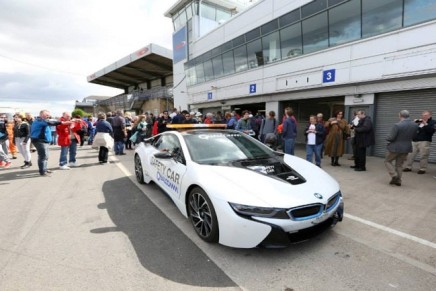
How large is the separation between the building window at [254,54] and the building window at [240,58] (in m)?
0.45

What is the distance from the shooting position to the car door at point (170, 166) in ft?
11.8

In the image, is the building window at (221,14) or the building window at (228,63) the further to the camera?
the building window at (221,14)

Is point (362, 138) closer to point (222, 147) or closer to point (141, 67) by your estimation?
point (222, 147)

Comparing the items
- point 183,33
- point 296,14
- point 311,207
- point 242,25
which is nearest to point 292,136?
point 311,207

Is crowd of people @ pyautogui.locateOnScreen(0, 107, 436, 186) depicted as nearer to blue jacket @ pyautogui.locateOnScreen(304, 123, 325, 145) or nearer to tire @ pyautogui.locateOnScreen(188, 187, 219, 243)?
blue jacket @ pyautogui.locateOnScreen(304, 123, 325, 145)

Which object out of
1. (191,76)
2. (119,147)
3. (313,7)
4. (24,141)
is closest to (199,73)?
(191,76)

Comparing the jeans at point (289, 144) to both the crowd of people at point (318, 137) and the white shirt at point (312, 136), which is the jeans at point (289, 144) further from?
the white shirt at point (312, 136)

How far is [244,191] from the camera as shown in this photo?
2.70 meters

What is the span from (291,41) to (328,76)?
3.22m

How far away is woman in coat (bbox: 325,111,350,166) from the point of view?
24.9 feet

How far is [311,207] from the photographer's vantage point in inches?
104

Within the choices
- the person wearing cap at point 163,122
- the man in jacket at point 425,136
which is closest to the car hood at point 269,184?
the man in jacket at point 425,136

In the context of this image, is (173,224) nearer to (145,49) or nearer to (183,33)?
(183,33)

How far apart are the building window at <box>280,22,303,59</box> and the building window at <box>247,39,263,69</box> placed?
5.95ft
